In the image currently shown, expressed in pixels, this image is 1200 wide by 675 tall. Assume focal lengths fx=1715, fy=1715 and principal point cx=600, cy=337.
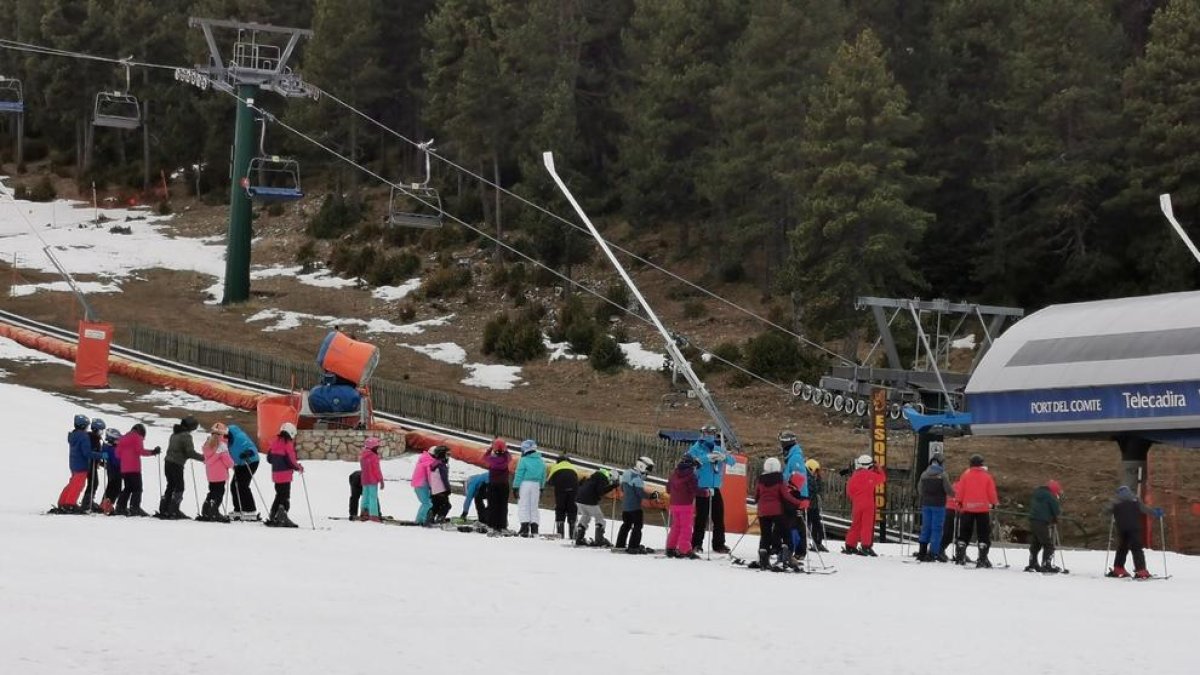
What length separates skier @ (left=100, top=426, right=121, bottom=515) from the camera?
24.3 metres

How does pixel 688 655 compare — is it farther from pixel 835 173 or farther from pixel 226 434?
pixel 835 173

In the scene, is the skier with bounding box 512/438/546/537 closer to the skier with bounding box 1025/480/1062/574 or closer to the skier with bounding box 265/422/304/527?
the skier with bounding box 265/422/304/527

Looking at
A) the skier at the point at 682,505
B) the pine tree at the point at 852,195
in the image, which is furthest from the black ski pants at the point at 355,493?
the pine tree at the point at 852,195

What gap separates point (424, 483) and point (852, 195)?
3009 cm

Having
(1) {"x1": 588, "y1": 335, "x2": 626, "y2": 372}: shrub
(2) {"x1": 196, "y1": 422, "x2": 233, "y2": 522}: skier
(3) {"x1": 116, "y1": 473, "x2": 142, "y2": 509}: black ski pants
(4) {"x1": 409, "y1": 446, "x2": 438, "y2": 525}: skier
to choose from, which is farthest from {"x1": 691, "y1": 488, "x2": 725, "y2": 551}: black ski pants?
(1) {"x1": 588, "y1": 335, "x2": 626, "y2": 372}: shrub

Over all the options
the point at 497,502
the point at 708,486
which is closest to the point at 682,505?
the point at 708,486

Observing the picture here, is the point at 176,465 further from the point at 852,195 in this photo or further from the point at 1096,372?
the point at 852,195

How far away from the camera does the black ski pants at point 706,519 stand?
23.3 metres

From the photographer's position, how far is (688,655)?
45.5 ft

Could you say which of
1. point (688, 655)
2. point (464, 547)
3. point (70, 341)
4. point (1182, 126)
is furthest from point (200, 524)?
point (1182, 126)

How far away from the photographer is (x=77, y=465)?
24125 millimetres

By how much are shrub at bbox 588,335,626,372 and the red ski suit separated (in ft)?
103

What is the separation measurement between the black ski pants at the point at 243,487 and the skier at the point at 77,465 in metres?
1.96

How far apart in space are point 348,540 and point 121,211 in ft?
223
